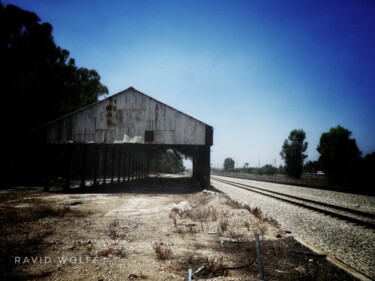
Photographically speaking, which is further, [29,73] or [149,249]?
[29,73]

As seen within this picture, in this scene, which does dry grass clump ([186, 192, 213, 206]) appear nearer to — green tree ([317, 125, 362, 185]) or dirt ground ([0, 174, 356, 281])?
dirt ground ([0, 174, 356, 281])

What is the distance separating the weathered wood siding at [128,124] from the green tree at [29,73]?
29.2 ft

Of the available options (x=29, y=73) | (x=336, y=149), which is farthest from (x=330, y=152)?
(x=29, y=73)

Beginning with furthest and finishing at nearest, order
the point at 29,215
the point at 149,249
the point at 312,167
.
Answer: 1. the point at 312,167
2. the point at 29,215
3. the point at 149,249

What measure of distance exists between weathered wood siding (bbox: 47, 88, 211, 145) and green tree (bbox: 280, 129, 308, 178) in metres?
43.6

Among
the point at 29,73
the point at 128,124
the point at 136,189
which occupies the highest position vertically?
the point at 29,73

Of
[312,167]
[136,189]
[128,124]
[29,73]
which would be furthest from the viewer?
[312,167]

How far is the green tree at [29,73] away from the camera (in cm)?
2159

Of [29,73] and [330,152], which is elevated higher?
[29,73]

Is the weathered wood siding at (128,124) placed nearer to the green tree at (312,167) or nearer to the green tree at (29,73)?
the green tree at (29,73)

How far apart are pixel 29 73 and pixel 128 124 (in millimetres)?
14983

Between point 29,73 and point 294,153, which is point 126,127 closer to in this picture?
point 29,73

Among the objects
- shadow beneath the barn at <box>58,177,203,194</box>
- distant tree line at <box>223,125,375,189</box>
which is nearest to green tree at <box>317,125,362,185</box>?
distant tree line at <box>223,125,375,189</box>

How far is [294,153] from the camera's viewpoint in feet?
170
